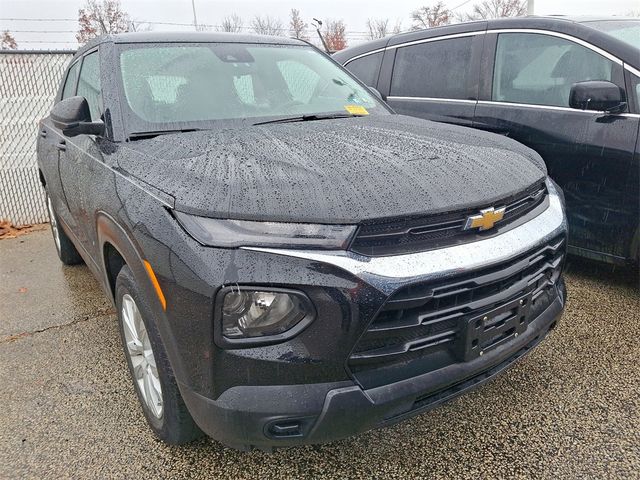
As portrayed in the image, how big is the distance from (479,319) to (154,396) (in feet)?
4.19

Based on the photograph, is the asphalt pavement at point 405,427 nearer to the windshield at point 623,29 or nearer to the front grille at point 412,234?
the front grille at point 412,234

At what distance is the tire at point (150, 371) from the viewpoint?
180cm

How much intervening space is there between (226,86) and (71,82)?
5.74 ft

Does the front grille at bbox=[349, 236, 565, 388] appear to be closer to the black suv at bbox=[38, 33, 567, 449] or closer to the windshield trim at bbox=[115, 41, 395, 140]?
the black suv at bbox=[38, 33, 567, 449]

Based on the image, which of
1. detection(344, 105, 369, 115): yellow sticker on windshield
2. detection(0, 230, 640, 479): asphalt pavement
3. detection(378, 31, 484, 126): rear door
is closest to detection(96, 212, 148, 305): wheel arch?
detection(0, 230, 640, 479): asphalt pavement

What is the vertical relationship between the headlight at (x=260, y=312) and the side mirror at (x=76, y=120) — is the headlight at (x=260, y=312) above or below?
below

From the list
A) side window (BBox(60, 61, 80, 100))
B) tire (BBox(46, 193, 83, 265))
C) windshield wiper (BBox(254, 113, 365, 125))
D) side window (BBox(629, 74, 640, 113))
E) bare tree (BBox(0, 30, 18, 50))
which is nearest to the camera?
windshield wiper (BBox(254, 113, 365, 125))

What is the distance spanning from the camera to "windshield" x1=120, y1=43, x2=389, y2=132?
2.45 m

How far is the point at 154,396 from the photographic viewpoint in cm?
203

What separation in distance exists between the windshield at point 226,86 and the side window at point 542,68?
3.88 feet

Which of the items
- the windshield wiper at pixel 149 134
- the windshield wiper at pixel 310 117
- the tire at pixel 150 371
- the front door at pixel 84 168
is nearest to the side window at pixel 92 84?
the front door at pixel 84 168

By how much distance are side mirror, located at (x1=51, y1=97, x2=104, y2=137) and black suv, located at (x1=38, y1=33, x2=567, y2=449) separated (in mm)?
120

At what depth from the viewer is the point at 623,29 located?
11.3 ft

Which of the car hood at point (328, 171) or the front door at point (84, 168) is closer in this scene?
the car hood at point (328, 171)
